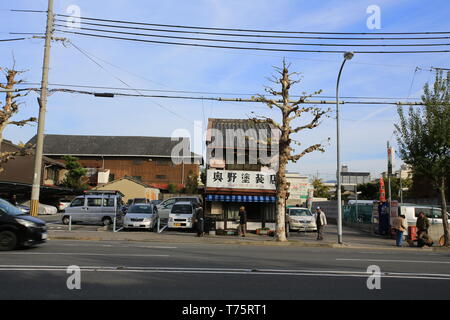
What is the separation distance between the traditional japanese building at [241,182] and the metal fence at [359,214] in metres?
8.12

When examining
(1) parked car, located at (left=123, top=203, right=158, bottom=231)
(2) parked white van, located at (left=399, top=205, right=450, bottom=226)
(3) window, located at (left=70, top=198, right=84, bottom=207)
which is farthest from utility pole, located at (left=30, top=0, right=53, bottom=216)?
(2) parked white van, located at (left=399, top=205, right=450, bottom=226)

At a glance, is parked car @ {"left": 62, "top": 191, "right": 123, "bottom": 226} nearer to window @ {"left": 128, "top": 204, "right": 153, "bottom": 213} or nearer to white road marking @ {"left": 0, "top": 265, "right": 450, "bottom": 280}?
window @ {"left": 128, "top": 204, "right": 153, "bottom": 213}

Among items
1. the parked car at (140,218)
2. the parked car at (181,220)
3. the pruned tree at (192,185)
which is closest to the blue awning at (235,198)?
the parked car at (181,220)

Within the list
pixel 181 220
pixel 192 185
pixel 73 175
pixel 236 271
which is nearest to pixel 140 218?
pixel 181 220

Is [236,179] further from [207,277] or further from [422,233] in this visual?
[207,277]

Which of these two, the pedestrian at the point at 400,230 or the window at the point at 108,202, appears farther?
the window at the point at 108,202

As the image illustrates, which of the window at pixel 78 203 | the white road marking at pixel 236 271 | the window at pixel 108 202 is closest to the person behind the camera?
the white road marking at pixel 236 271

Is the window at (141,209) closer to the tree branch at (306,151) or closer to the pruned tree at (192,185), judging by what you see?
the tree branch at (306,151)

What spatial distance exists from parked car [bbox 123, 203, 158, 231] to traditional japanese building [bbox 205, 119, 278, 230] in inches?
130

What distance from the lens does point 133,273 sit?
8.33 meters

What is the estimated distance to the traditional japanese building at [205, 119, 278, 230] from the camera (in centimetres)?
2189

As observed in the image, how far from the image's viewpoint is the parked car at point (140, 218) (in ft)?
70.0
